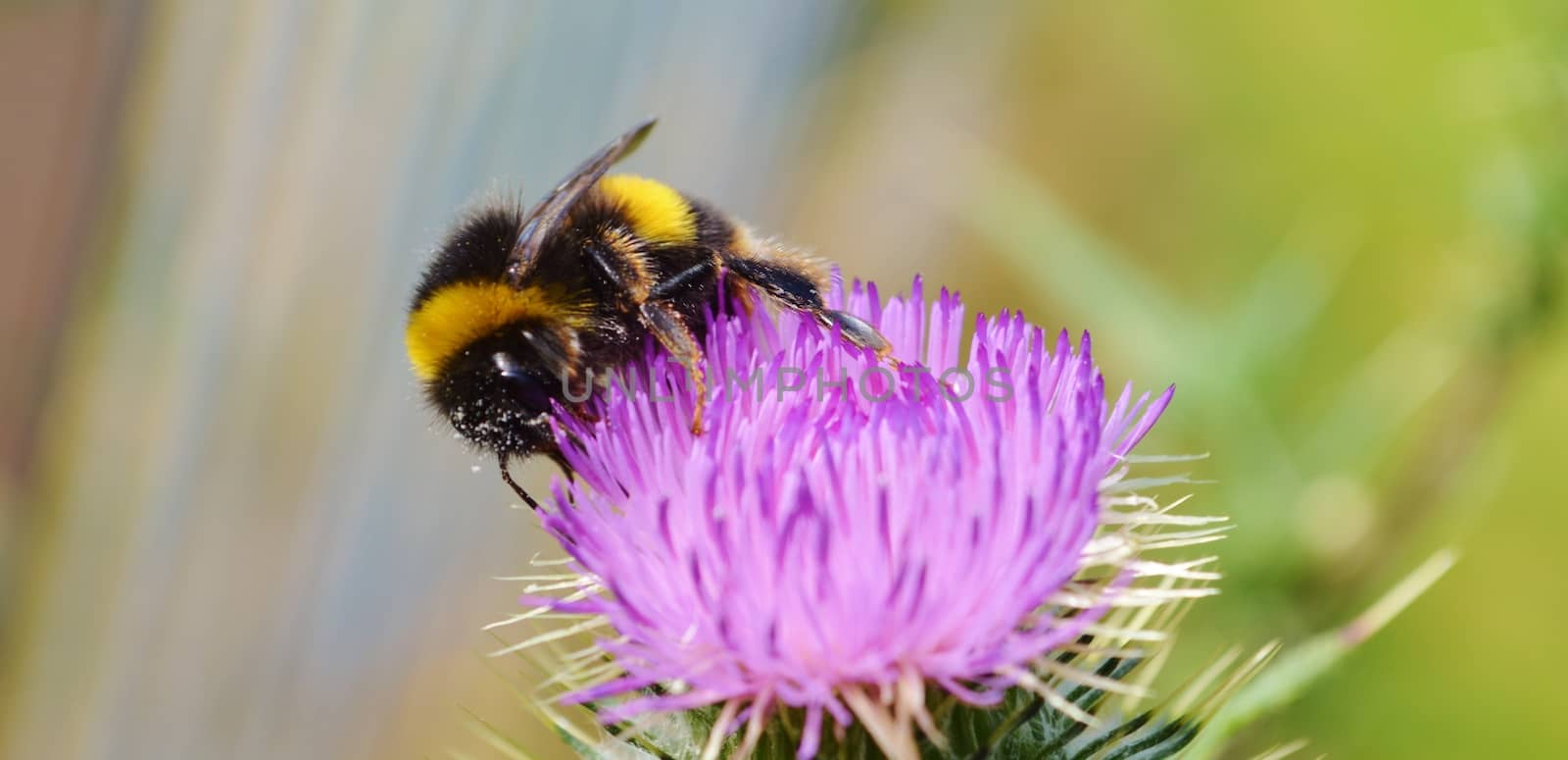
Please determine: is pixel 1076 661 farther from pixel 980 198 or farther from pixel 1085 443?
pixel 980 198

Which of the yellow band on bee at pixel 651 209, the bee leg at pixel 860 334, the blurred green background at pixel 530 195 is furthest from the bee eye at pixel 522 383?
the blurred green background at pixel 530 195

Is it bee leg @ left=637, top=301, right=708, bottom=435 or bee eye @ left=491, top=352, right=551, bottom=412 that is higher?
bee leg @ left=637, top=301, right=708, bottom=435

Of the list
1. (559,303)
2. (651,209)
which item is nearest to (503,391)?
(559,303)

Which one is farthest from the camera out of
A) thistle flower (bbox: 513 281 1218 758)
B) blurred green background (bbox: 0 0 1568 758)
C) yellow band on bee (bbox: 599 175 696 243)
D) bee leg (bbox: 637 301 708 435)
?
blurred green background (bbox: 0 0 1568 758)

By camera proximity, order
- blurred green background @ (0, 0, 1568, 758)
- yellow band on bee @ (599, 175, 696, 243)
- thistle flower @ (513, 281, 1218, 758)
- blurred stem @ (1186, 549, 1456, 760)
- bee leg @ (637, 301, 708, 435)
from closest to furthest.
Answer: thistle flower @ (513, 281, 1218, 758) → blurred stem @ (1186, 549, 1456, 760) → bee leg @ (637, 301, 708, 435) → yellow band on bee @ (599, 175, 696, 243) → blurred green background @ (0, 0, 1568, 758)

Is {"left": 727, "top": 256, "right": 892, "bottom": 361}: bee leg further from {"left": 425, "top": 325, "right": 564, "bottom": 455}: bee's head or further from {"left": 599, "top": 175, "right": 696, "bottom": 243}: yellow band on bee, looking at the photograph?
{"left": 425, "top": 325, "right": 564, "bottom": 455}: bee's head

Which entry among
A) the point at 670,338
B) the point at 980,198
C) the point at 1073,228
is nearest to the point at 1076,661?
the point at 670,338

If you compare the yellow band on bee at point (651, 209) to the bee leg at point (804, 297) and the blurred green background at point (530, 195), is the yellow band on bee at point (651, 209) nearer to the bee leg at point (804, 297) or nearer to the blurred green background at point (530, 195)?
the bee leg at point (804, 297)

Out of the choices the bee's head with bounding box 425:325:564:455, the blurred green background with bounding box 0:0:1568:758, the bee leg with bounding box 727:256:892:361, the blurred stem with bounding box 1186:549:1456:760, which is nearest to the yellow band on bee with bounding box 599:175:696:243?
the bee leg with bounding box 727:256:892:361
